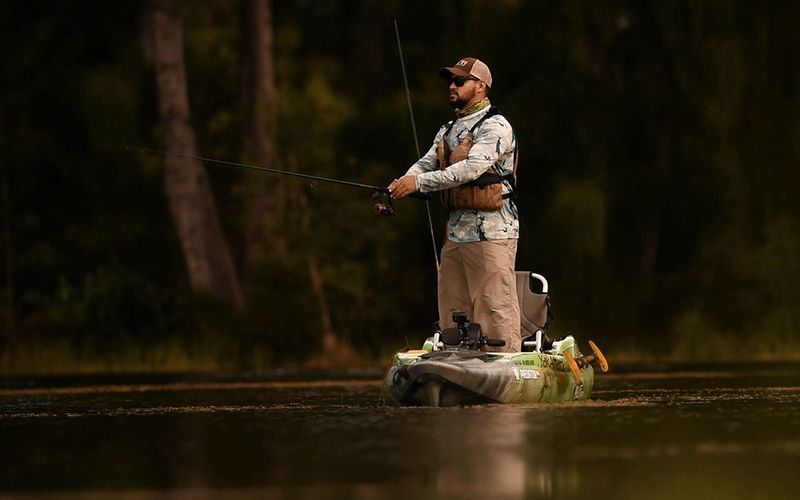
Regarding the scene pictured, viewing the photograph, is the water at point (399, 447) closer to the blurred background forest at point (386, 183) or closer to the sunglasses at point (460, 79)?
the sunglasses at point (460, 79)

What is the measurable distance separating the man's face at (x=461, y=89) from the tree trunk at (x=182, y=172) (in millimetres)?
14738

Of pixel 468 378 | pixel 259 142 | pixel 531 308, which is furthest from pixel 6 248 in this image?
pixel 468 378

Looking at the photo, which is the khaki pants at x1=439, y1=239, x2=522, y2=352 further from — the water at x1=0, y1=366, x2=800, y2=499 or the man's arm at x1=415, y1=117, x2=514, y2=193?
the water at x1=0, y1=366, x2=800, y2=499

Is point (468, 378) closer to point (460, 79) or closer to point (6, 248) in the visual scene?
point (460, 79)

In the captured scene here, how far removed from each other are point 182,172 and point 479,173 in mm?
15757

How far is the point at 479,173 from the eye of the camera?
1630 cm

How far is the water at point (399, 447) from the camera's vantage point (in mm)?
10680

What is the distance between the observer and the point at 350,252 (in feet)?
94.2

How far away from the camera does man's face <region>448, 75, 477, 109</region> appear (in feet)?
54.9

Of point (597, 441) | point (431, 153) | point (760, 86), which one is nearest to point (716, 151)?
point (760, 86)

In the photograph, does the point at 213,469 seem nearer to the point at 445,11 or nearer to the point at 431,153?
the point at 431,153

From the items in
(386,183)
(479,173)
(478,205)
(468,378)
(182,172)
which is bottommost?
(468,378)

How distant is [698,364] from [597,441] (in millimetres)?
12902

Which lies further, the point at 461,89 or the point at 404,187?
the point at 461,89
